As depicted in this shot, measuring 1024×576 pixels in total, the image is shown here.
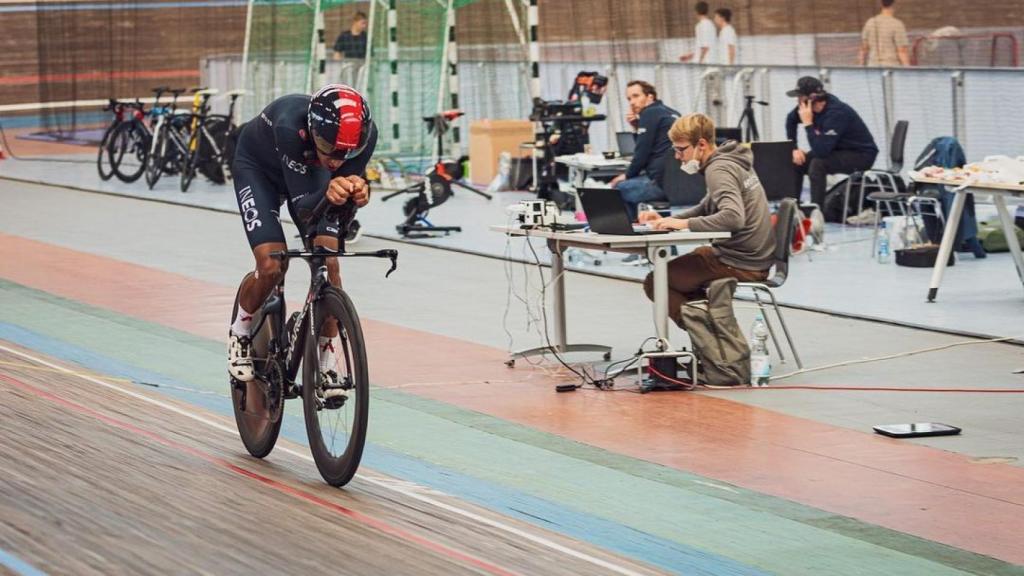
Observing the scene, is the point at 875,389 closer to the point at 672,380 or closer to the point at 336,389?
the point at 672,380

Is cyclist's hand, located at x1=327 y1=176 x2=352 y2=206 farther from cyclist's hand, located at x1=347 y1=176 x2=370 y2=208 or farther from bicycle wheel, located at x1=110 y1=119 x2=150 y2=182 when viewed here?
bicycle wheel, located at x1=110 y1=119 x2=150 y2=182

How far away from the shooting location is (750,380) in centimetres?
941

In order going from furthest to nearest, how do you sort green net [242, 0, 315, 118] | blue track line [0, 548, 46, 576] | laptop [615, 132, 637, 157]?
green net [242, 0, 315, 118] < laptop [615, 132, 637, 157] < blue track line [0, 548, 46, 576]

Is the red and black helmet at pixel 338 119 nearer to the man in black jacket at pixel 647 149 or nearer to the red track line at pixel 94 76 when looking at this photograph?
the man in black jacket at pixel 647 149

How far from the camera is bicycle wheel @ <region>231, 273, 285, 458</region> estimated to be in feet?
23.5

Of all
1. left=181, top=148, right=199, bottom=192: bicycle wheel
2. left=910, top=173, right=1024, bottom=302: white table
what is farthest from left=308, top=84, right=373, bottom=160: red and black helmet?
left=181, top=148, right=199, bottom=192: bicycle wheel

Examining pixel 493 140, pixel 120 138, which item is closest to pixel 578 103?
pixel 493 140

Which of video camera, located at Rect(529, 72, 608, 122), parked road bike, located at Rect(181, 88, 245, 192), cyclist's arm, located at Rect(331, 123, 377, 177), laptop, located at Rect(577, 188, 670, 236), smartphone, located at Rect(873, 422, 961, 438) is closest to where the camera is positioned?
cyclist's arm, located at Rect(331, 123, 377, 177)

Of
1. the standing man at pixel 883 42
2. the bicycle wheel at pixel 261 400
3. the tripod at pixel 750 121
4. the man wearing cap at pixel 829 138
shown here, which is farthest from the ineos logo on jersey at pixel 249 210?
the standing man at pixel 883 42

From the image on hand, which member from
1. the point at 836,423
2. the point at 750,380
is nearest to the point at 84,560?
the point at 836,423

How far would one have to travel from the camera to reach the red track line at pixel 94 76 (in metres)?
31.9

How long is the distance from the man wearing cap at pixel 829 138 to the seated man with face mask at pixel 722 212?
6.62 m

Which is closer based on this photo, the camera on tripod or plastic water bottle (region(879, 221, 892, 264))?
plastic water bottle (region(879, 221, 892, 264))

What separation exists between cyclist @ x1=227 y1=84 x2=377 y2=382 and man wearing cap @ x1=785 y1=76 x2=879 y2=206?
9818 mm
